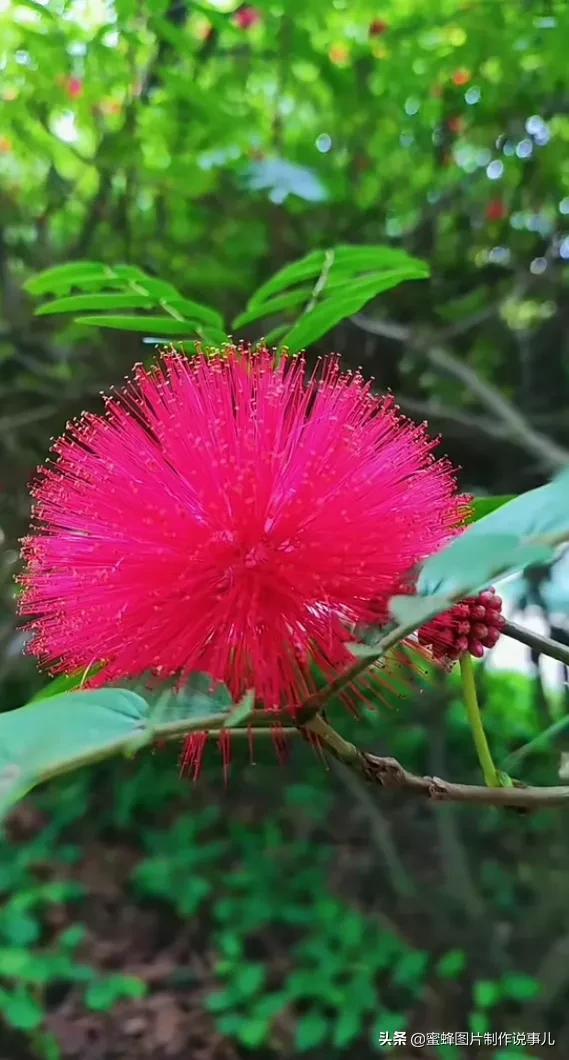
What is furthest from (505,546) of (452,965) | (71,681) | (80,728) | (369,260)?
(452,965)

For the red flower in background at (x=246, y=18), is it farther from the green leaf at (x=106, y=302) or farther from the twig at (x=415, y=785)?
the twig at (x=415, y=785)

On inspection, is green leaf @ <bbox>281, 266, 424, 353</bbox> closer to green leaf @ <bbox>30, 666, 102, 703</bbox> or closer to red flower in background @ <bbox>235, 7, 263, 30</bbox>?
green leaf @ <bbox>30, 666, 102, 703</bbox>

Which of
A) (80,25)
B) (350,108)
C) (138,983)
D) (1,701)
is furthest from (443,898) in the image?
(80,25)

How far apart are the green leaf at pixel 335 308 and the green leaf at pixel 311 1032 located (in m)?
1.12

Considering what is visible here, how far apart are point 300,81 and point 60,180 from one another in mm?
371

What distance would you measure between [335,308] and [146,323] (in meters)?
0.10

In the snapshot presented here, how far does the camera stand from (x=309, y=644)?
0.34 m

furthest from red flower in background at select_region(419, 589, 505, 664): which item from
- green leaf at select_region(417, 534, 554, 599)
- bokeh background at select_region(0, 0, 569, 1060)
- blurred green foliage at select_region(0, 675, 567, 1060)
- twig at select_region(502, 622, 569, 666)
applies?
blurred green foliage at select_region(0, 675, 567, 1060)

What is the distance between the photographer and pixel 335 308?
0.48m

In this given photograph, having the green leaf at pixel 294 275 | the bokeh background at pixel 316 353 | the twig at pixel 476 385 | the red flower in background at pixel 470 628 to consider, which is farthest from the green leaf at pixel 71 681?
the twig at pixel 476 385

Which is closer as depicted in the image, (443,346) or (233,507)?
(233,507)

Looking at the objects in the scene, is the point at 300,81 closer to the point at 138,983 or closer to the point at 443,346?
the point at 443,346

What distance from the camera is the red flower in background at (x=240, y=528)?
34 centimetres

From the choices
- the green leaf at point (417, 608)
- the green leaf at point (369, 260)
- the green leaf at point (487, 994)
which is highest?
the green leaf at point (369, 260)
